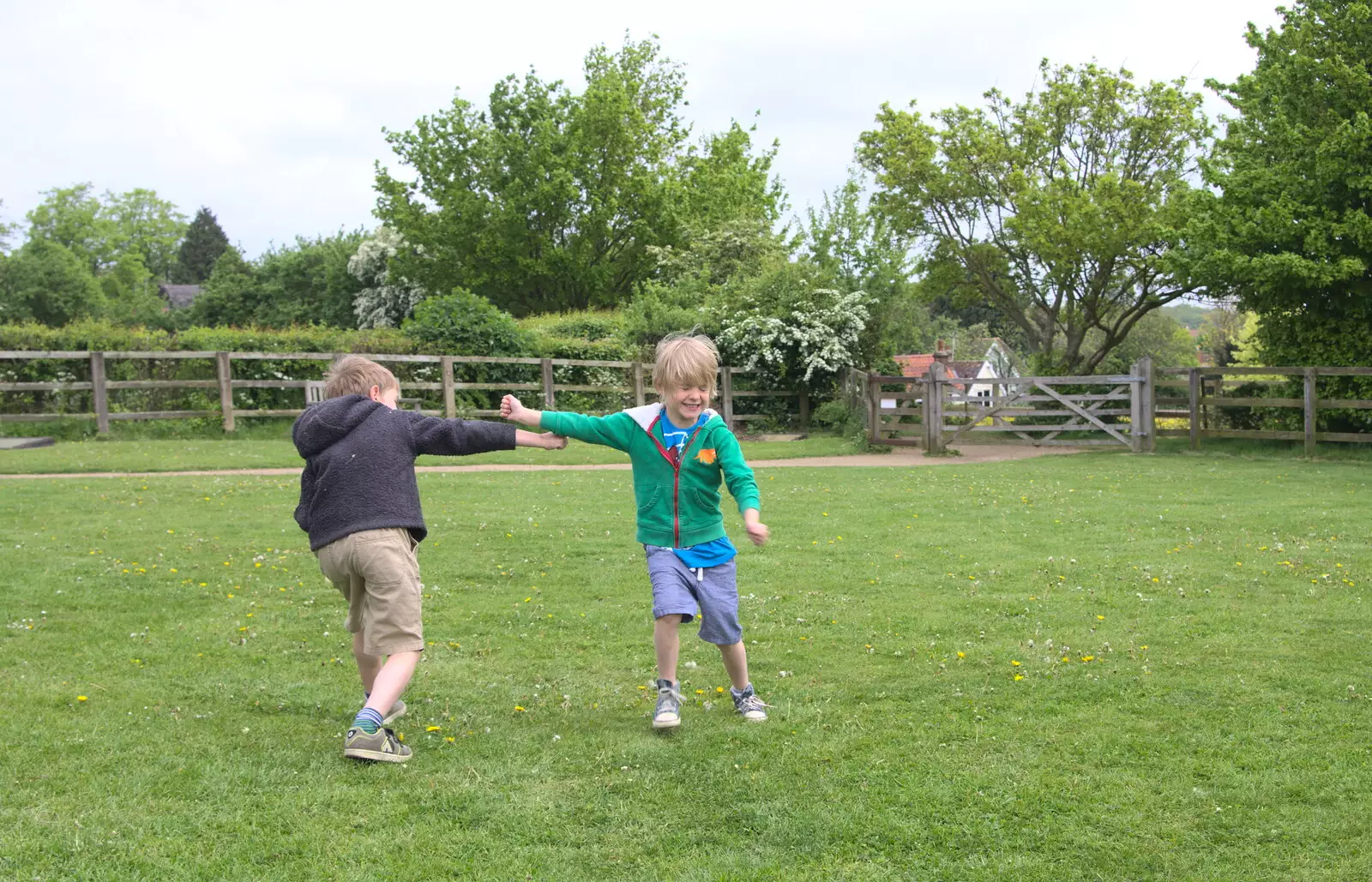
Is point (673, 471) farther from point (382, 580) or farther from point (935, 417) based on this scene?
point (935, 417)

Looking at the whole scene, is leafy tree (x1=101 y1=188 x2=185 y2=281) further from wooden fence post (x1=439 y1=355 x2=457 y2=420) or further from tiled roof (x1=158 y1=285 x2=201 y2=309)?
wooden fence post (x1=439 y1=355 x2=457 y2=420)

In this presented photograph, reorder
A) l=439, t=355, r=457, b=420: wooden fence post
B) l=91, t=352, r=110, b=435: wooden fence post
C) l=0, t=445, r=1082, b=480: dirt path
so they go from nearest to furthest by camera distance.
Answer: l=0, t=445, r=1082, b=480: dirt path
l=91, t=352, r=110, b=435: wooden fence post
l=439, t=355, r=457, b=420: wooden fence post

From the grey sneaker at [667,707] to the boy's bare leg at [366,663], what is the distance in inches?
50.8

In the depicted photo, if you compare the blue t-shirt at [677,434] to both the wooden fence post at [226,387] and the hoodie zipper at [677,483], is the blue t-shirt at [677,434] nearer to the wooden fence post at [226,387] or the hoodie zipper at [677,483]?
the hoodie zipper at [677,483]

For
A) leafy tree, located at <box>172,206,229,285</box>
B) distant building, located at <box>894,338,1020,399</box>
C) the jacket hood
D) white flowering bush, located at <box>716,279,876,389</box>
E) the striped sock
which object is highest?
leafy tree, located at <box>172,206,229,285</box>

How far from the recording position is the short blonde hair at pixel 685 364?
16.5ft

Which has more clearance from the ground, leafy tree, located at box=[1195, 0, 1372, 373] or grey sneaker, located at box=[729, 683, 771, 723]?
leafy tree, located at box=[1195, 0, 1372, 373]

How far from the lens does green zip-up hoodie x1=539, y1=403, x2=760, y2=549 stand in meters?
5.15

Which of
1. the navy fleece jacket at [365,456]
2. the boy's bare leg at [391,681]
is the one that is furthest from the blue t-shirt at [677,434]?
the boy's bare leg at [391,681]

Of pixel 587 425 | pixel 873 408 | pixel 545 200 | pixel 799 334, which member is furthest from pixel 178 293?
pixel 587 425

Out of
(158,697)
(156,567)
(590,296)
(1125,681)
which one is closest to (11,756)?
(158,697)

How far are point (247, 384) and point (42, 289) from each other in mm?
41768

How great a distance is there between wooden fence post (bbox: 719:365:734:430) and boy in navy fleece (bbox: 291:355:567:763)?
21.5 metres

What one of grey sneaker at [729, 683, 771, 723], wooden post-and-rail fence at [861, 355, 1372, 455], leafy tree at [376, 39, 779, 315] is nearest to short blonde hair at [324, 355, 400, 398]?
grey sneaker at [729, 683, 771, 723]
